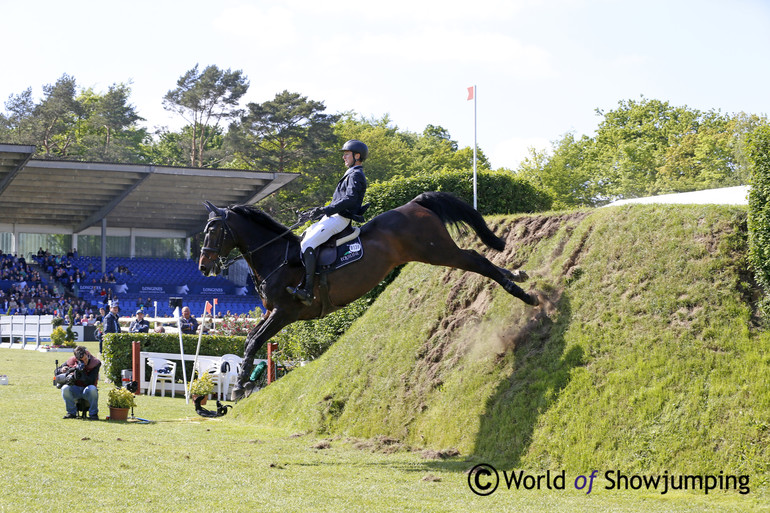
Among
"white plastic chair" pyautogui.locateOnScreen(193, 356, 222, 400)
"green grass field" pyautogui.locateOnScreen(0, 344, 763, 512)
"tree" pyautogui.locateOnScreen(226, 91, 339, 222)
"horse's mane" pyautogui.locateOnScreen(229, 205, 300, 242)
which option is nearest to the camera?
"green grass field" pyautogui.locateOnScreen(0, 344, 763, 512)

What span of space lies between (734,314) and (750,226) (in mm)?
1083

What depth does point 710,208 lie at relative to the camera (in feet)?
32.8

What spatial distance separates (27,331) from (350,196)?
97.7ft

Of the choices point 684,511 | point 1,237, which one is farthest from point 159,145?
point 684,511

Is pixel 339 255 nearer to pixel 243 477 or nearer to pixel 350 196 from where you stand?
pixel 350 196

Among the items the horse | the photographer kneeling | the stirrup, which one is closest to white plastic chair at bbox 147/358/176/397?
the photographer kneeling

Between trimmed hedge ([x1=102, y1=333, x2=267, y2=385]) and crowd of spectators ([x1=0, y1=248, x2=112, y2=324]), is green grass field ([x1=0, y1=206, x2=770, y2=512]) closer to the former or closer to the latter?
trimmed hedge ([x1=102, y1=333, x2=267, y2=385])

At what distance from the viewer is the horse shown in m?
10.1

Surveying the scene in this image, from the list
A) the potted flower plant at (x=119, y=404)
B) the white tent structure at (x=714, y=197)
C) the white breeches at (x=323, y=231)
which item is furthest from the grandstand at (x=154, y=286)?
the white breeches at (x=323, y=231)

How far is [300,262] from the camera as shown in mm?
10359

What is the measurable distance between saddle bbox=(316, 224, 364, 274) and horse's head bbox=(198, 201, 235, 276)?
4.02 ft

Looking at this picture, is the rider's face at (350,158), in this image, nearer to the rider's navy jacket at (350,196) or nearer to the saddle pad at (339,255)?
the rider's navy jacket at (350,196)

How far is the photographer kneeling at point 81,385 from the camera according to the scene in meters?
13.1

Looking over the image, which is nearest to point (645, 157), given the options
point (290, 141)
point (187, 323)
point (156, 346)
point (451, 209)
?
point (290, 141)
